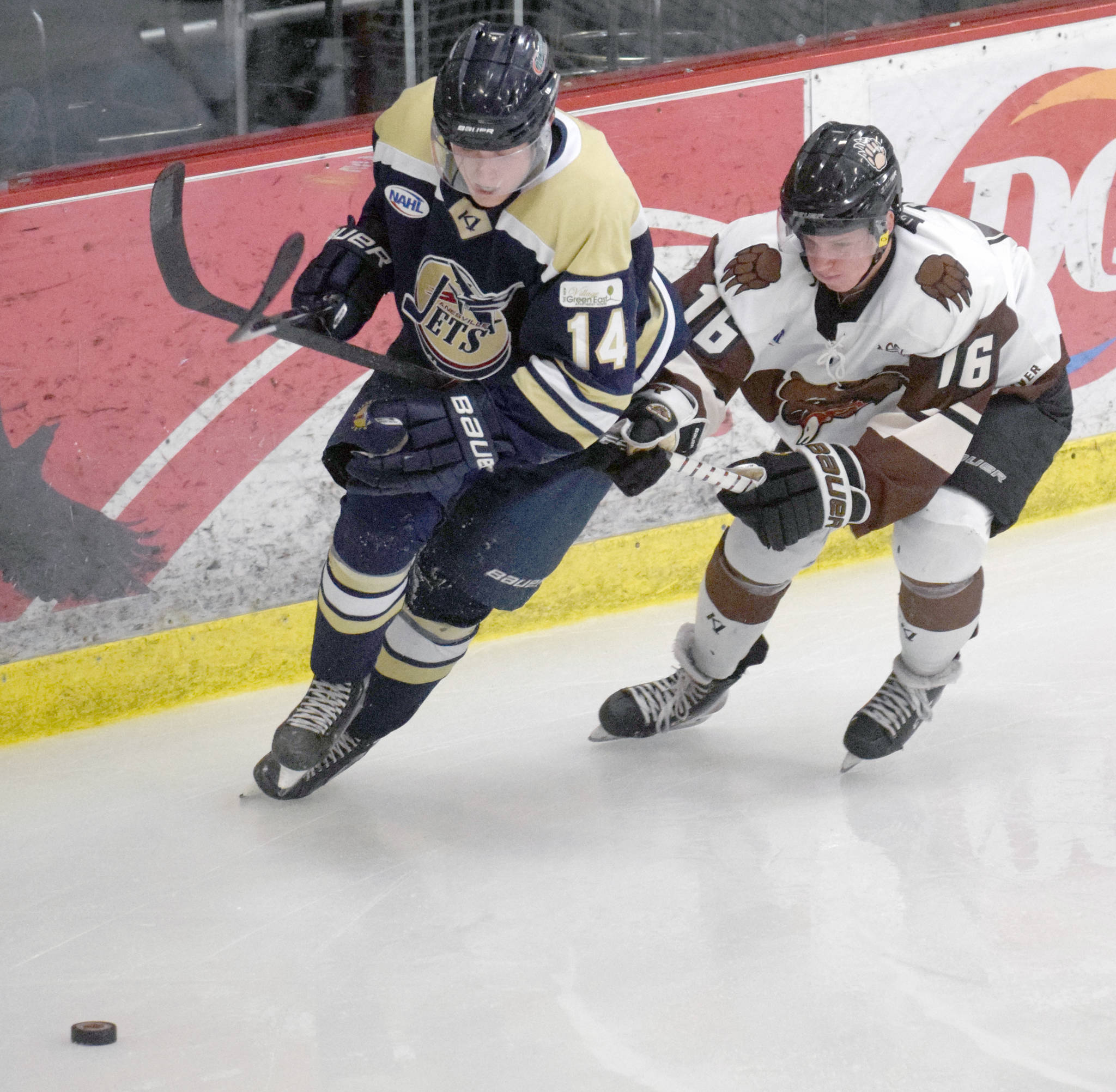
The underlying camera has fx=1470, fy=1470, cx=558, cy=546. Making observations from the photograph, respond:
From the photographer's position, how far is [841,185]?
6.39 feet

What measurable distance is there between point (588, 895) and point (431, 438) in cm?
67

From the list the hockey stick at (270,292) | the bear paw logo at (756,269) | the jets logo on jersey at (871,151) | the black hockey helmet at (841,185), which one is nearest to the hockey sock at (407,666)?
the hockey stick at (270,292)

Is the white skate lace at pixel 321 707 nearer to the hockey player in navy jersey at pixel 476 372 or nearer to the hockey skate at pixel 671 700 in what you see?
the hockey player in navy jersey at pixel 476 372

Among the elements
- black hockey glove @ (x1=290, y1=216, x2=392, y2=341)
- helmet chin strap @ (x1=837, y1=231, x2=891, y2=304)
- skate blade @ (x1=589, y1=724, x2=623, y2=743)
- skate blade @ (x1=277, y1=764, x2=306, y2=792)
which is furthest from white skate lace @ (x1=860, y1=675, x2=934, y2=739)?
black hockey glove @ (x1=290, y1=216, x2=392, y2=341)

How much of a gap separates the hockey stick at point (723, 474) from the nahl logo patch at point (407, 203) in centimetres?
39

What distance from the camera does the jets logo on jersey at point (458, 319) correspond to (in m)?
1.95

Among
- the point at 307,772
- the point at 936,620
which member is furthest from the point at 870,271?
the point at 307,772

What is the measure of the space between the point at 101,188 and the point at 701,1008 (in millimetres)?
1777

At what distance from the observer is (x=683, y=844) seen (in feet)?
7.18

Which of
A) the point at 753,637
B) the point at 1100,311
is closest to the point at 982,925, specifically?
the point at 753,637

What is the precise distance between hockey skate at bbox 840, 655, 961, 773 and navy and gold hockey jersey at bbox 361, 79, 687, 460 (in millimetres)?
704

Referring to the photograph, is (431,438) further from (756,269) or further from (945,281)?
(945,281)

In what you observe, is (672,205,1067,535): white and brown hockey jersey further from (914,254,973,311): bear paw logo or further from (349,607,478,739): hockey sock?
(349,607,478,739): hockey sock

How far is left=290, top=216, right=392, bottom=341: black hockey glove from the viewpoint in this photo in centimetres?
204
